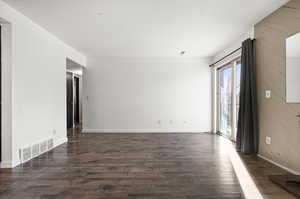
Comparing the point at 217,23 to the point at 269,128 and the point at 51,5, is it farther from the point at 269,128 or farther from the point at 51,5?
the point at 51,5

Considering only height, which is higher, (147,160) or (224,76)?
(224,76)

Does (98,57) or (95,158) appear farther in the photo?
(98,57)

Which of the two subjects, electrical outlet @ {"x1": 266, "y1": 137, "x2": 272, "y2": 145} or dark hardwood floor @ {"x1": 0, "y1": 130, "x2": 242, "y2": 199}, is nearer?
dark hardwood floor @ {"x1": 0, "y1": 130, "x2": 242, "y2": 199}

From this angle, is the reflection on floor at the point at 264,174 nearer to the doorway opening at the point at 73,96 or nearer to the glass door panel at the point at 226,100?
the glass door panel at the point at 226,100

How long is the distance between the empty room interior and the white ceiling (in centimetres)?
2

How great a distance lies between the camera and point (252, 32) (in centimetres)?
361

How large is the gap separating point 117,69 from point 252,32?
4.21 meters

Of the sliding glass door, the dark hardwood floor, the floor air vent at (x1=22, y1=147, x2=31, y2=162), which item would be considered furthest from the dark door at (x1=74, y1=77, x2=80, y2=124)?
the sliding glass door

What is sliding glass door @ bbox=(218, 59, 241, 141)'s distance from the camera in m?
4.68

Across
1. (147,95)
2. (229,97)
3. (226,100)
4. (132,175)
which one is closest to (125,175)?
(132,175)

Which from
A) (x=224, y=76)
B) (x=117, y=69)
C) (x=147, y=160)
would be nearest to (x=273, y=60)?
(x=224, y=76)

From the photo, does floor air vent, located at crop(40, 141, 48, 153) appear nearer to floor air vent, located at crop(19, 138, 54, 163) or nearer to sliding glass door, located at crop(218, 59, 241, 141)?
floor air vent, located at crop(19, 138, 54, 163)

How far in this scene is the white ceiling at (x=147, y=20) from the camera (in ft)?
8.94

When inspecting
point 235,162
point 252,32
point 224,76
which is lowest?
point 235,162
